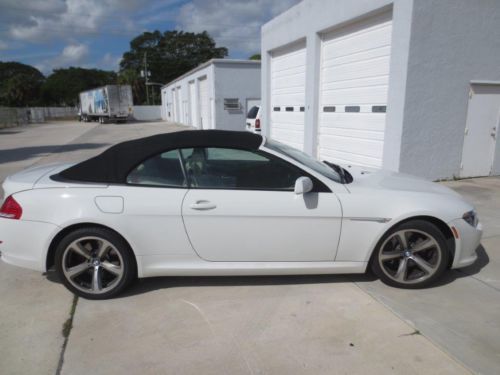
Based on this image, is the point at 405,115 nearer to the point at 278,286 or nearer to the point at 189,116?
the point at 278,286

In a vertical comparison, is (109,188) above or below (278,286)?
above

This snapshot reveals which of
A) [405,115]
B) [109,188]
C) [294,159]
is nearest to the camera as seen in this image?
[109,188]

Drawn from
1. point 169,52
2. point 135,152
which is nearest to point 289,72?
point 135,152

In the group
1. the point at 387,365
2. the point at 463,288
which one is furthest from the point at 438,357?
the point at 463,288

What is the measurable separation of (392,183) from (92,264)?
114 inches

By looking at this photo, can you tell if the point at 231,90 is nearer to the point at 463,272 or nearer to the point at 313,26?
the point at 313,26

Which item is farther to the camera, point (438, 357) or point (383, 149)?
point (383, 149)

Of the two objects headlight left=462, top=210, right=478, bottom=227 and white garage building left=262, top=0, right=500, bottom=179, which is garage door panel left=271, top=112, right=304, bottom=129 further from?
headlight left=462, top=210, right=478, bottom=227

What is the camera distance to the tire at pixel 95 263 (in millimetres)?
3193

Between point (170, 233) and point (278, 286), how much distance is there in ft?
3.70

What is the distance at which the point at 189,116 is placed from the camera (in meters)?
29.7

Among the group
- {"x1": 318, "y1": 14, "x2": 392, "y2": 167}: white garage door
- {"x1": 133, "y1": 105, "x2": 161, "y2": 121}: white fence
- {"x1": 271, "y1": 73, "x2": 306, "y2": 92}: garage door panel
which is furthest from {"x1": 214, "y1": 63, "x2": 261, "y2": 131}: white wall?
{"x1": 133, "y1": 105, "x2": 161, "y2": 121}: white fence

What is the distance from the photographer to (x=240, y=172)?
344 centimetres

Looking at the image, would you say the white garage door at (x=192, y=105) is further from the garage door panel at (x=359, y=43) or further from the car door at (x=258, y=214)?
the car door at (x=258, y=214)
